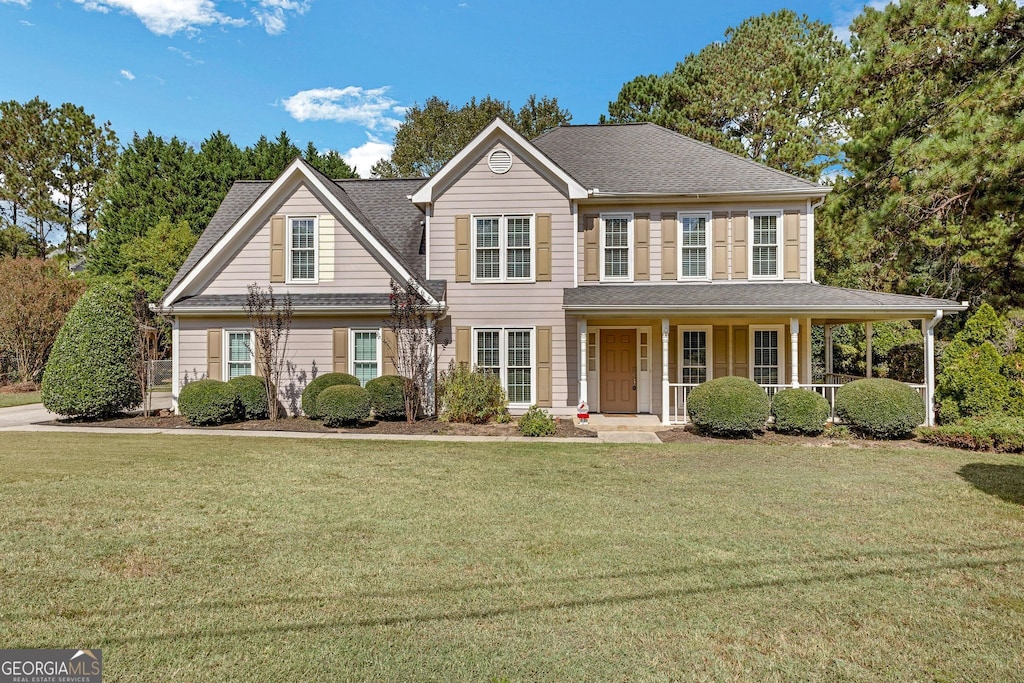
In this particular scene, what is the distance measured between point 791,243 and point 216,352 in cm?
1536

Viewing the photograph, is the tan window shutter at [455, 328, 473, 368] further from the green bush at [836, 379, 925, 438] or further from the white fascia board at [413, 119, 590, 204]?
the green bush at [836, 379, 925, 438]

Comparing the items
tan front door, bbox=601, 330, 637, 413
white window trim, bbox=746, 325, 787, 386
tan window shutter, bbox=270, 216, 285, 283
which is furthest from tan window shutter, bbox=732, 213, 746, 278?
tan window shutter, bbox=270, 216, 285, 283

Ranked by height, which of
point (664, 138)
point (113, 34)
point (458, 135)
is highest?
point (458, 135)

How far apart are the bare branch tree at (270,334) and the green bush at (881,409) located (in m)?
13.1

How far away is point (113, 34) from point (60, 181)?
91.8ft

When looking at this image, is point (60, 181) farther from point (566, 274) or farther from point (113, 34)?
point (566, 274)

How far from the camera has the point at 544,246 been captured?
14078 millimetres

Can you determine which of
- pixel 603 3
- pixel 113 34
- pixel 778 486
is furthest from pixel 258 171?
pixel 778 486

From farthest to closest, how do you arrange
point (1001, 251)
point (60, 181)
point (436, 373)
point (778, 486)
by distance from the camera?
1. point (60, 181)
2. point (436, 373)
3. point (1001, 251)
4. point (778, 486)

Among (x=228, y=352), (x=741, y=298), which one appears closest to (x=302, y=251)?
(x=228, y=352)

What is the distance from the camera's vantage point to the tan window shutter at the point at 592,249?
14453mm

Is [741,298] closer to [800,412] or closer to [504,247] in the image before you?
[800,412]

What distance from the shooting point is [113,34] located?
15227 mm

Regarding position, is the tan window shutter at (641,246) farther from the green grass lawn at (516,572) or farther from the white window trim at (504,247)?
the green grass lawn at (516,572)
